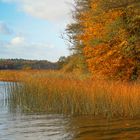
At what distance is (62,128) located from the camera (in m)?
15.4

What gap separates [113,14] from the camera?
25875mm

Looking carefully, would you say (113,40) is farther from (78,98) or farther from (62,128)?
(62,128)

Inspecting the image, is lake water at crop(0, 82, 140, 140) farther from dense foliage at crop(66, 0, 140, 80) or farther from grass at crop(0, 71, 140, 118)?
dense foliage at crop(66, 0, 140, 80)

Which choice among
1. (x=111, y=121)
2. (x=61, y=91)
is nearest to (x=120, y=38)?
(x=61, y=91)

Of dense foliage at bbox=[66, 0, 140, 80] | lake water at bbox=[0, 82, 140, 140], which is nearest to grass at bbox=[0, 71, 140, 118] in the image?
lake water at bbox=[0, 82, 140, 140]

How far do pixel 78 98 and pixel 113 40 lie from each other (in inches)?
332

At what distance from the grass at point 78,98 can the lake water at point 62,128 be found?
766 mm

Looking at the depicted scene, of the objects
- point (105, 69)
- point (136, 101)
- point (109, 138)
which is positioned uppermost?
point (105, 69)

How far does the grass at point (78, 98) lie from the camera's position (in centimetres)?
1770

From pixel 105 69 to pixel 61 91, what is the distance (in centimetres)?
825

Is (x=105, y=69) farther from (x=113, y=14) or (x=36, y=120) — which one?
(x=36, y=120)

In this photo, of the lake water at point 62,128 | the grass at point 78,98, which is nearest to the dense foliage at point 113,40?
the grass at point 78,98

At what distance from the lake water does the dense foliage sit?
7963mm

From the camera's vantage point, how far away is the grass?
58.1ft
